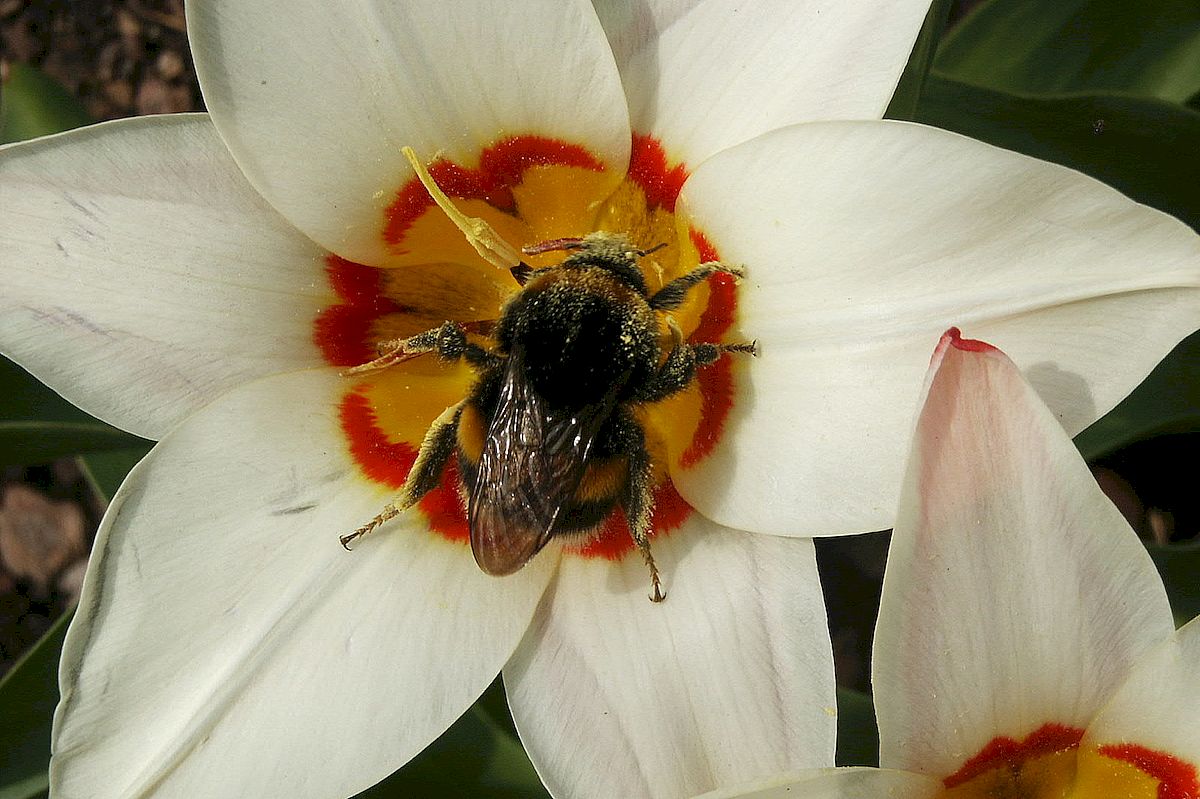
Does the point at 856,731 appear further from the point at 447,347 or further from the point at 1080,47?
the point at 1080,47

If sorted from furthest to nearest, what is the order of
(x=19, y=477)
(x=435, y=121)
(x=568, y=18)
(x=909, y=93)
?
(x=19, y=477)
(x=909, y=93)
(x=435, y=121)
(x=568, y=18)

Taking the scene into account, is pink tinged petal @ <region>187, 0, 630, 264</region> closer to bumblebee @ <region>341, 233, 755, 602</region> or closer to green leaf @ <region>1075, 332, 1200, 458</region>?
bumblebee @ <region>341, 233, 755, 602</region>

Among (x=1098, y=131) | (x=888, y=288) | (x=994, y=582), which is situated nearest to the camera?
(x=994, y=582)

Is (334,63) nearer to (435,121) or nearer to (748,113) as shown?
(435,121)

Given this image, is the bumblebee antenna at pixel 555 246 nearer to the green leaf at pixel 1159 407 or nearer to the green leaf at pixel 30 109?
the green leaf at pixel 1159 407

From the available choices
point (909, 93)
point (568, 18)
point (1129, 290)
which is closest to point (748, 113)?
point (568, 18)

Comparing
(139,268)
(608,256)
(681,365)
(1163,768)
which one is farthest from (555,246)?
(1163,768)

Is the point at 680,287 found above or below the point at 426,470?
above
